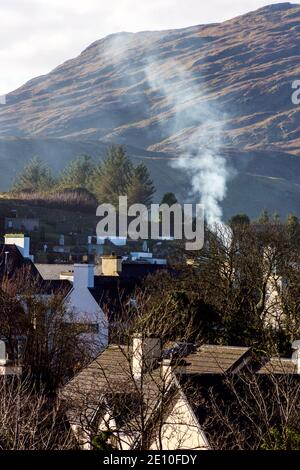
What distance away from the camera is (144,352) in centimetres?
2930

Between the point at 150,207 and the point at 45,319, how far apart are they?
14471 centimetres

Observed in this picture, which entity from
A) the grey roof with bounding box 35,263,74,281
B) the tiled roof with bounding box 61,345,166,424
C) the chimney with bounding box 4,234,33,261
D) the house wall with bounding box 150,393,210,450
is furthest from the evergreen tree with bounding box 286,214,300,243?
the house wall with bounding box 150,393,210,450

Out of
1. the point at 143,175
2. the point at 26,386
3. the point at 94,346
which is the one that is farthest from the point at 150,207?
the point at 26,386

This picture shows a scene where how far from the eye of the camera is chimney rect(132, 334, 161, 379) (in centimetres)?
2808

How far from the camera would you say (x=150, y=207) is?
190875mm

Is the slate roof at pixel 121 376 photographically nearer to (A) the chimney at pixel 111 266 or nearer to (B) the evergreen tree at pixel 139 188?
(A) the chimney at pixel 111 266

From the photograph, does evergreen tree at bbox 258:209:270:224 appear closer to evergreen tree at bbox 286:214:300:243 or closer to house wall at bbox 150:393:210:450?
evergreen tree at bbox 286:214:300:243

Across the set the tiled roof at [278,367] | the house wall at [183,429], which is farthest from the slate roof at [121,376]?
the tiled roof at [278,367]

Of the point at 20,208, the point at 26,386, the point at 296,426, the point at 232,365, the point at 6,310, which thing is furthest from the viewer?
the point at 20,208

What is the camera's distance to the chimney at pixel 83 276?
5841 cm

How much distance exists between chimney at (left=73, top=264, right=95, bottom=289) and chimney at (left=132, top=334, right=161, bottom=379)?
27910 mm

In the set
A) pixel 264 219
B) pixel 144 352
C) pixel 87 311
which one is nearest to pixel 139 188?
pixel 264 219

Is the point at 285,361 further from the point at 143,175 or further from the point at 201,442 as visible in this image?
the point at 143,175

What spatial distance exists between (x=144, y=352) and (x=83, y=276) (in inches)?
1179
